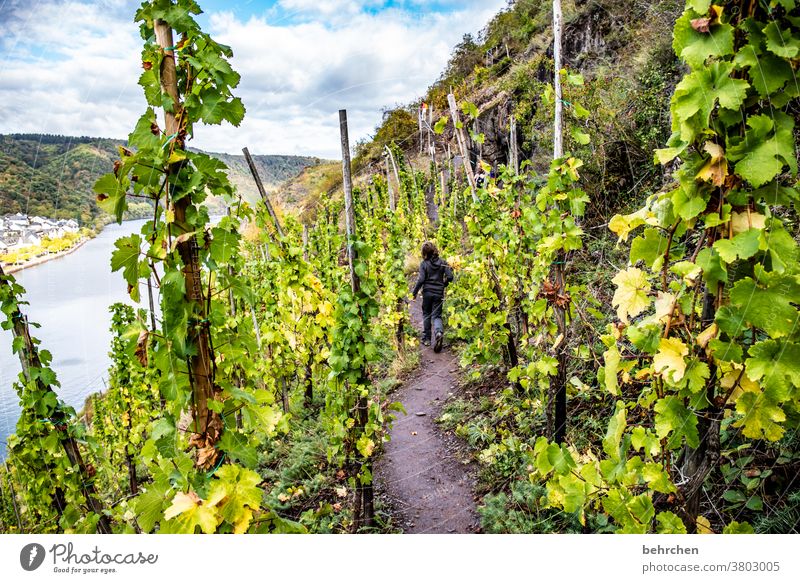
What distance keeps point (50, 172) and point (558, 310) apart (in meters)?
2.98

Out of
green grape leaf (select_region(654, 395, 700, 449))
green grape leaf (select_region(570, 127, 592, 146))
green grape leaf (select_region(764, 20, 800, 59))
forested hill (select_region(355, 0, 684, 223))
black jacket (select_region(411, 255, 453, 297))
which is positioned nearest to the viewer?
green grape leaf (select_region(764, 20, 800, 59))

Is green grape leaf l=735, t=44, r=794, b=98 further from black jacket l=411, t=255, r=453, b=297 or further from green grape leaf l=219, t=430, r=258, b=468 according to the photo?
black jacket l=411, t=255, r=453, b=297

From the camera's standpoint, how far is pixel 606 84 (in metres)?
6.82

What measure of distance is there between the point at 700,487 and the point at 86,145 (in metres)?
2.80

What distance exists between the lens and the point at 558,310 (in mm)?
3064

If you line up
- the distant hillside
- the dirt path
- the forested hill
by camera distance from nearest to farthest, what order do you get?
the distant hillside → the dirt path → the forested hill

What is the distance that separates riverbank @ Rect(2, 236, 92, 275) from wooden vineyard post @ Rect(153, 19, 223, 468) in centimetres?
106

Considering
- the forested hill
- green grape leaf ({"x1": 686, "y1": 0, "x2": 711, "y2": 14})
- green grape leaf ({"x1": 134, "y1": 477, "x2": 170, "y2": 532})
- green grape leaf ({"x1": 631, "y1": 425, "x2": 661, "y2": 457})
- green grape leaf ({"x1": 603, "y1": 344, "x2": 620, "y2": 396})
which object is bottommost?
green grape leaf ({"x1": 134, "y1": 477, "x2": 170, "y2": 532})

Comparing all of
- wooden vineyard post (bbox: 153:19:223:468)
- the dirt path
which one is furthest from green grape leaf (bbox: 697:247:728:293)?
the dirt path

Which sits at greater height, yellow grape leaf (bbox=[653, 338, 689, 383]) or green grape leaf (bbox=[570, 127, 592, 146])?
green grape leaf (bbox=[570, 127, 592, 146])

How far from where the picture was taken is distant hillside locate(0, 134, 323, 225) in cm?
184

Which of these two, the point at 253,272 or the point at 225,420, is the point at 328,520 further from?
the point at 253,272
